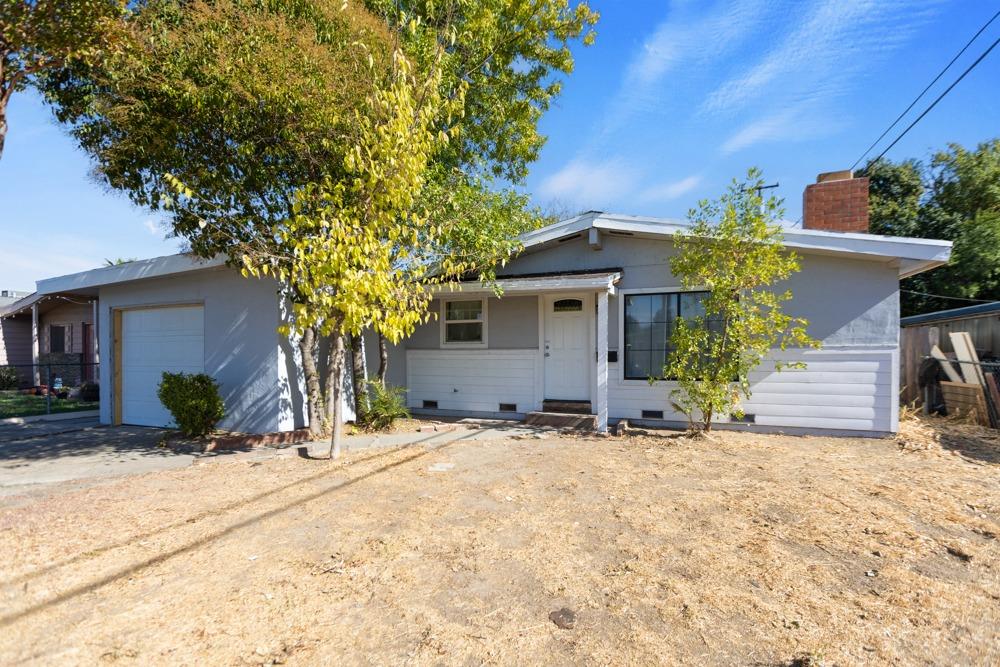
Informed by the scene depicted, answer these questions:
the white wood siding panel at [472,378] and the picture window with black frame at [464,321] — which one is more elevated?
the picture window with black frame at [464,321]

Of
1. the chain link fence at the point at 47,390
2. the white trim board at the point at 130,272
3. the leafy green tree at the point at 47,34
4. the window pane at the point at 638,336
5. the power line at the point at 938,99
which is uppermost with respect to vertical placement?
the power line at the point at 938,99

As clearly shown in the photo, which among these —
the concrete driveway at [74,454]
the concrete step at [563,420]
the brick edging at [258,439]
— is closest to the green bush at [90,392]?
the concrete driveway at [74,454]

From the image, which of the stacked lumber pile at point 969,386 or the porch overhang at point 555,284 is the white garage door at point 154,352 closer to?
the porch overhang at point 555,284

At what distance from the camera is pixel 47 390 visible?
1147 cm

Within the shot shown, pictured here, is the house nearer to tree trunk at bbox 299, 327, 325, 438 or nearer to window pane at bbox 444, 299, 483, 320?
window pane at bbox 444, 299, 483, 320

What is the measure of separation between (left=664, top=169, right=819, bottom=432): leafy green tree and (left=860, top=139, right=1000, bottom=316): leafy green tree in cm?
1179

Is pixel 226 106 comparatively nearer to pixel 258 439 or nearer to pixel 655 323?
pixel 258 439

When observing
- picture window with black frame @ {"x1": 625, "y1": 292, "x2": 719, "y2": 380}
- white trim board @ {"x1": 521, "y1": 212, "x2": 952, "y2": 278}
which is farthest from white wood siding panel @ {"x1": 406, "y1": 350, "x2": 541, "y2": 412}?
white trim board @ {"x1": 521, "y1": 212, "x2": 952, "y2": 278}

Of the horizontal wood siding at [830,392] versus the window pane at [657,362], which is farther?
the window pane at [657,362]

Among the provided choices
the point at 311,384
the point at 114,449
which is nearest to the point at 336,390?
the point at 311,384

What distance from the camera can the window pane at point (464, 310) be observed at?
9.94 meters

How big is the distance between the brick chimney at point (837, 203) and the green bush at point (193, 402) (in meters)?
10.5

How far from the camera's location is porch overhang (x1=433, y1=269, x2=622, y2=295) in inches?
310

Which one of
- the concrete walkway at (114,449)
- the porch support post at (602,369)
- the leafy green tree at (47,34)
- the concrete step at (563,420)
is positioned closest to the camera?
the leafy green tree at (47,34)
